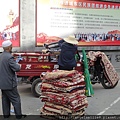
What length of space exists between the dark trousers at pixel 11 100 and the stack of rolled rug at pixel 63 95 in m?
0.55

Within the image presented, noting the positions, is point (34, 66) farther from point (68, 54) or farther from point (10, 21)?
point (10, 21)

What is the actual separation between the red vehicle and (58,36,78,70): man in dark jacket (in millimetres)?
350

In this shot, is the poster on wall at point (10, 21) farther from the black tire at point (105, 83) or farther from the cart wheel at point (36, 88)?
the black tire at point (105, 83)

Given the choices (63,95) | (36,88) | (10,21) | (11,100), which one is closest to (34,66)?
(36,88)

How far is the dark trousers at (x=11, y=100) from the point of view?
5031mm

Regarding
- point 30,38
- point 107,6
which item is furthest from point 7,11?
point 107,6

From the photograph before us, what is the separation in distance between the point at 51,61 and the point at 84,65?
1.01 meters

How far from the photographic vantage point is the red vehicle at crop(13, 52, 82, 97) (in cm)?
707

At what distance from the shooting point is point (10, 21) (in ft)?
33.3

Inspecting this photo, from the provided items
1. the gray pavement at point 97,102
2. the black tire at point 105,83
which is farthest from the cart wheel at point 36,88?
the black tire at point 105,83

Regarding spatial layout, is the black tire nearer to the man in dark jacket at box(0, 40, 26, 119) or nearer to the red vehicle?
the red vehicle

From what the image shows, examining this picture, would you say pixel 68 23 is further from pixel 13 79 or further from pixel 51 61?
pixel 13 79

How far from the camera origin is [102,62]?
26.3ft

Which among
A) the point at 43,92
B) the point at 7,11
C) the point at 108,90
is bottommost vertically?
the point at 108,90
